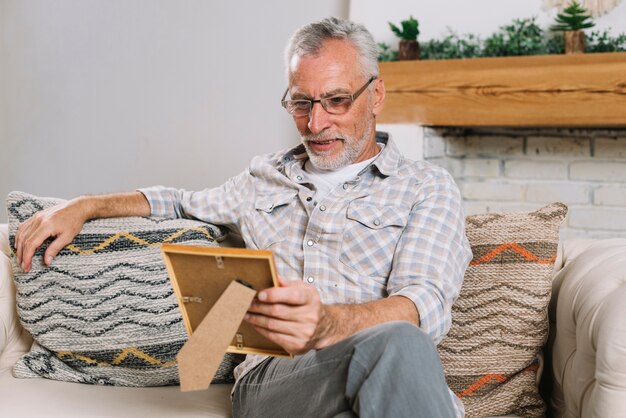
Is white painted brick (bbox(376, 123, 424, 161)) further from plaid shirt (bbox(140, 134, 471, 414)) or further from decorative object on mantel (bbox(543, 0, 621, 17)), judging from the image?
plaid shirt (bbox(140, 134, 471, 414))

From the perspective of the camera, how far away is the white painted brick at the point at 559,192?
3.06m

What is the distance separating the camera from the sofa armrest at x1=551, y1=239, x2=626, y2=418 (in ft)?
4.63

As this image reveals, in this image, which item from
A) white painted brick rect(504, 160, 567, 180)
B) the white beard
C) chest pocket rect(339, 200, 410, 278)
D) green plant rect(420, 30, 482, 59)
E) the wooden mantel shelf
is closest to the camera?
chest pocket rect(339, 200, 410, 278)

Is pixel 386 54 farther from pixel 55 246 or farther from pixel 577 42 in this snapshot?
pixel 55 246

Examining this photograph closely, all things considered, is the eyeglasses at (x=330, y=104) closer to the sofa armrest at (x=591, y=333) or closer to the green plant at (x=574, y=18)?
the sofa armrest at (x=591, y=333)

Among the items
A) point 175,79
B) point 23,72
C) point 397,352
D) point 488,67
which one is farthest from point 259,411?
point 23,72

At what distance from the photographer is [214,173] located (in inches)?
134

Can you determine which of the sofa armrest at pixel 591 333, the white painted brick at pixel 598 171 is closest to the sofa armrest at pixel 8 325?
the sofa armrest at pixel 591 333

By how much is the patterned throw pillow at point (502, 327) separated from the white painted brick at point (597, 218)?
139 cm

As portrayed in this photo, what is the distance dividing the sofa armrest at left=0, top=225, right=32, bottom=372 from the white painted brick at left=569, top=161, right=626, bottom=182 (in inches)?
79.7

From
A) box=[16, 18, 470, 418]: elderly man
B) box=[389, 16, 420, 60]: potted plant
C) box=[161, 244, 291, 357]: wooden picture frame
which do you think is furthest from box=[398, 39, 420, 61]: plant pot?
box=[161, 244, 291, 357]: wooden picture frame

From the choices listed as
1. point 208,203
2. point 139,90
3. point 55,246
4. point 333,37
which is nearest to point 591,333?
point 333,37

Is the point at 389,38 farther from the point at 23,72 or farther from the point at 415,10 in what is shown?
the point at 23,72

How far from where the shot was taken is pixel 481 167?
3.20m
